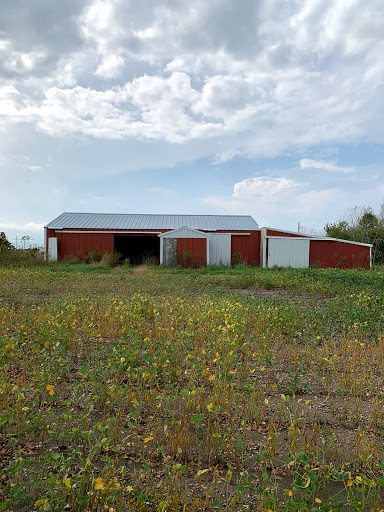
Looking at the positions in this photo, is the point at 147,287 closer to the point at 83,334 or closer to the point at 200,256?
the point at 83,334

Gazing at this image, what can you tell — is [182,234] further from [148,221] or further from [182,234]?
[148,221]

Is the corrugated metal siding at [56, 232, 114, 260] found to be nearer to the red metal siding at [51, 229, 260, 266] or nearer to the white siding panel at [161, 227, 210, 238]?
the red metal siding at [51, 229, 260, 266]

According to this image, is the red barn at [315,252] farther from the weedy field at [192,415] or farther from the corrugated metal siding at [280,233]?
the weedy field at [192,415]

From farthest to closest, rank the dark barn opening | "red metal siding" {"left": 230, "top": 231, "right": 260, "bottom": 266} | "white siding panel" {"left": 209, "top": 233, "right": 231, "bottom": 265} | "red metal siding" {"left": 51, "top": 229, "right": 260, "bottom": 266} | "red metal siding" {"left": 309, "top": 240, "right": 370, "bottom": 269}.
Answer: the dark barn opening, "red metal siding" {"left": 230, "top": 231, "right": 260, "bottom": 266}, "red metal siding" {"left": 51, "top": 229, "right": 260, "bottom": 266}, "white siding panel" {"left": 209, "top": 233, "right": 231, "bottom": 265}, "red metal siding" {"left": 309, "top": 240, "right": 370, "bottom": 269}

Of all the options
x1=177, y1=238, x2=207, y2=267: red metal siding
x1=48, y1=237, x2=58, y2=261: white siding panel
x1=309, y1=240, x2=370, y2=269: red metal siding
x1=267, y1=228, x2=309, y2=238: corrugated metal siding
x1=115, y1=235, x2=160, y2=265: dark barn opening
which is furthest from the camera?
x1=115, y1=235, x2=160, y2=265: dark barn opening

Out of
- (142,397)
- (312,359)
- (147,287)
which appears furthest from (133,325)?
(147,287)

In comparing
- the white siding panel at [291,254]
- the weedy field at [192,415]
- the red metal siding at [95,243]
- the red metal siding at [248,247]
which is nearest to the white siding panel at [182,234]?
the red metal siding at [95,243]

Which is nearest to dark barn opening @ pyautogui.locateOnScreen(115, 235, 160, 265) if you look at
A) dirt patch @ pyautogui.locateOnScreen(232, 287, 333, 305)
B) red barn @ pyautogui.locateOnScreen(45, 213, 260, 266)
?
red barn @ pyautogui.locateOnScreen(45, 213, 260, 266)

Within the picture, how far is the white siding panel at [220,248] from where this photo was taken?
25.4 m

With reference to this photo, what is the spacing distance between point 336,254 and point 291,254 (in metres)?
2.90

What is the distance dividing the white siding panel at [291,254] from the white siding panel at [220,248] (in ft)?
10.1

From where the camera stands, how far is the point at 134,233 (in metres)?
26.4

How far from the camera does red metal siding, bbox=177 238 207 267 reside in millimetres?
23406

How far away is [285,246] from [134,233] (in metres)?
10.4
